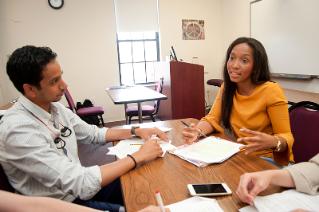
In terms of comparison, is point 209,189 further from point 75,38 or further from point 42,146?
point 75,38

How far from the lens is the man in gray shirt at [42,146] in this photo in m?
0.82

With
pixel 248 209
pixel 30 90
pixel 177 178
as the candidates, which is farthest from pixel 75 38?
pixel 248 209

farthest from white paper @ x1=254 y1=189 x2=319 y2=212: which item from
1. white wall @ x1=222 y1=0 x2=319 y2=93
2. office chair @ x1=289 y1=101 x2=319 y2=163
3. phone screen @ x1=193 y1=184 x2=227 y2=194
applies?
white wall @ x1=222 y1=0 x2=319 y2=93

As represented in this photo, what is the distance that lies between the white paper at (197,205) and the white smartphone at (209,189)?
0.09ft

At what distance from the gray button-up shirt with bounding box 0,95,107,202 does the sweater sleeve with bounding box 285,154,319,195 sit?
74 cm

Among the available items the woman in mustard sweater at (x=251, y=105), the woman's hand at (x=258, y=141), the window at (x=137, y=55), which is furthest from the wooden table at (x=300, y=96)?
the window at (x=137, y=55)

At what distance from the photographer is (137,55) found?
500 centimetres

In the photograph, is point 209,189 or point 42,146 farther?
point 42,146

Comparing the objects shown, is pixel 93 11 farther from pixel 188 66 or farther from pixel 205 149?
pixel 205 149

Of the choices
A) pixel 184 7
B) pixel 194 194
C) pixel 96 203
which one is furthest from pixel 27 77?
pixel 184 7

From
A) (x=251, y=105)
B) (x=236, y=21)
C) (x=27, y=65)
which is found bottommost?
(x=251, y=105)

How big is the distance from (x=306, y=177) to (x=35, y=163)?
39.4 inches

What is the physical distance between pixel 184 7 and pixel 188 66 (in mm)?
2106

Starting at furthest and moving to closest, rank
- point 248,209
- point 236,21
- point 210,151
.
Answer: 1. point 236,21
2. point 210,151
3. point 248,209
